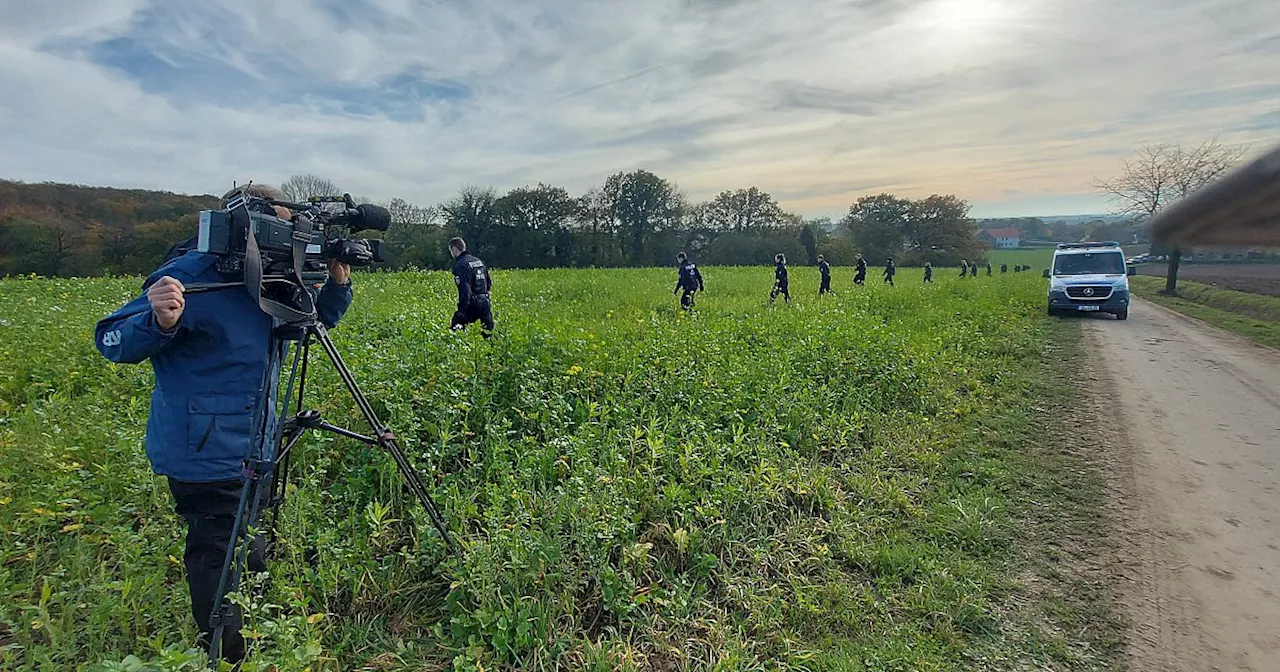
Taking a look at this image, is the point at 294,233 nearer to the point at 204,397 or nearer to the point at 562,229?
the point at 204,397

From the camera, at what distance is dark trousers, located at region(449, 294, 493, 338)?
28.2 feet

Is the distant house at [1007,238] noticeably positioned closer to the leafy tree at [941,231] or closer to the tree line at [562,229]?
the tree line at [562,229]

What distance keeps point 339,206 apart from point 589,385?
3.20 meters

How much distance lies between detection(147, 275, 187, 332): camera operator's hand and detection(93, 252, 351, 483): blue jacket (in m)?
0.14

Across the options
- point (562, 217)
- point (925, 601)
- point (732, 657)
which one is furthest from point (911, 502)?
point (562, 217)

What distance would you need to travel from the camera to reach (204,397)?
94.7 inches

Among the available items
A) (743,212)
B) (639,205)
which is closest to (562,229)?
(639,205)

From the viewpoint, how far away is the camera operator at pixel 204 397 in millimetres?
2369

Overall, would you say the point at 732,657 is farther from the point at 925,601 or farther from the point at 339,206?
the point at 339,206

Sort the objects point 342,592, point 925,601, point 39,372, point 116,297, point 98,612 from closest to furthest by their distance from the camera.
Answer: point 98,612 → point 342,592 → point 925,601 → point 39,372 → point 116,297

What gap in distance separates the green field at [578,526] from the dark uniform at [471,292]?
86.2 inches

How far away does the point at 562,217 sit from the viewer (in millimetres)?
54906

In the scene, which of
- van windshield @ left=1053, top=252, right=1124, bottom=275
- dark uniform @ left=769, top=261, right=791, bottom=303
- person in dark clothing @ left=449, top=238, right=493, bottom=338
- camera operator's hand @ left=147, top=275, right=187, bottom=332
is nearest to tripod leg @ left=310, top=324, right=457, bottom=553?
camera operator's hand @ left=147, top=275, right=187, bottom=332

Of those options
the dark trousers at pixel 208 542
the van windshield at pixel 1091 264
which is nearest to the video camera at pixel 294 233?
the dark trousers at pixel 208 542
